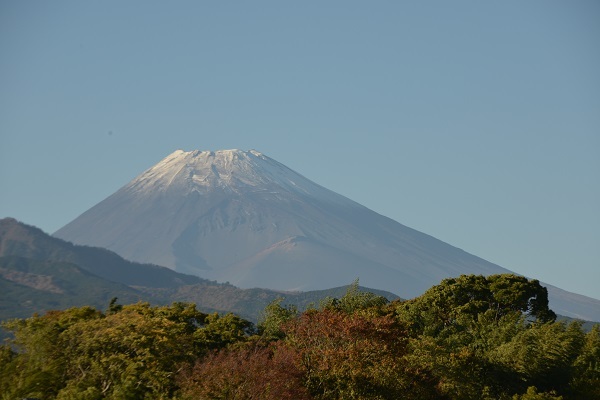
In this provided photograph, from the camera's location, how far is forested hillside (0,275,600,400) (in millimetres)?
47812

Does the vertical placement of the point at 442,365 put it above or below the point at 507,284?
below

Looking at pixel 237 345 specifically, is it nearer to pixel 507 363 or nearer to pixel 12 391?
pixel 507 363

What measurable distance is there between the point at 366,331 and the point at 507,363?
31.0 ft

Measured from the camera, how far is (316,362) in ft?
170

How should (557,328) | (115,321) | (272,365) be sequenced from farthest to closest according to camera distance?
(557,328), (115,321), (272,365)

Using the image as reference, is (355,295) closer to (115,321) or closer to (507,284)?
(507,284)

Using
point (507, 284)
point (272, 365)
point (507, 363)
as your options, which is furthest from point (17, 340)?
point (507, 284)

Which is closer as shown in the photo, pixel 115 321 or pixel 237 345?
pixel 115 321

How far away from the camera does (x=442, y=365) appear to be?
54594 millimetres

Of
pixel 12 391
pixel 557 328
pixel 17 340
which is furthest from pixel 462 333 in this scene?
pixel 12 391

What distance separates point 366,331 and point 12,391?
20.9 meters

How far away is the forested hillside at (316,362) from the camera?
1882 inches

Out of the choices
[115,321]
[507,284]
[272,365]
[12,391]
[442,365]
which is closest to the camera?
[12,391]

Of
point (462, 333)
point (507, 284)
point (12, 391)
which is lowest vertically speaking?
point (12, 391)
